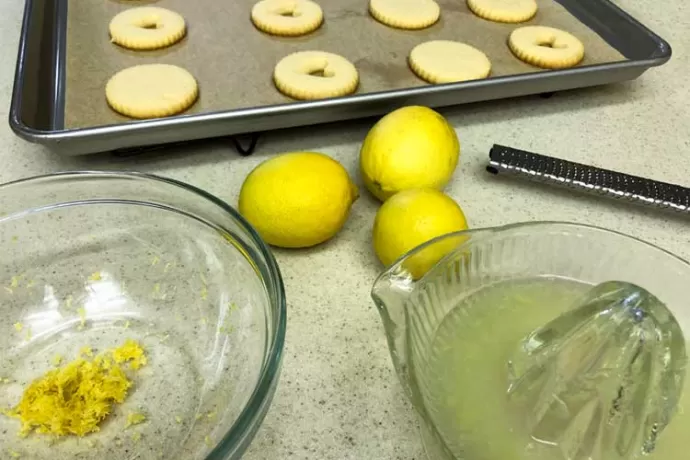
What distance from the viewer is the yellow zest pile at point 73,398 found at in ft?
1.71

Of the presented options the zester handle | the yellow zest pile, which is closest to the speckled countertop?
the zester handle

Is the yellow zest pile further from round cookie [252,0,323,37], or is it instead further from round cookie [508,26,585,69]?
round cookie [508,26,585,69]

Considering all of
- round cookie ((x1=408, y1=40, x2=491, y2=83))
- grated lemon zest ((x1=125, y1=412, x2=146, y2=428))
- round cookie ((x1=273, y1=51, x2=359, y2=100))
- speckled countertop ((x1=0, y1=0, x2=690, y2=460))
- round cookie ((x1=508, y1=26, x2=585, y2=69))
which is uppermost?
round cookie ((x1=508, y1=26, x2=585, y2=69))

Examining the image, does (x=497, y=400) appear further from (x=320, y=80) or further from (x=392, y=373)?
(x=320, y=80)

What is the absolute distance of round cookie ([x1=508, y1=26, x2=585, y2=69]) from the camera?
3.16 feet

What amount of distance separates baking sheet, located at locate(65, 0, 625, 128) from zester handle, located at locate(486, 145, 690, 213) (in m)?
0.23

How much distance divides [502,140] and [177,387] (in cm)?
56

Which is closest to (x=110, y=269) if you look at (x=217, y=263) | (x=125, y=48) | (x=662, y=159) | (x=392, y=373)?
(x=217, y=263)

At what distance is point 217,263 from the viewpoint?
621 mm

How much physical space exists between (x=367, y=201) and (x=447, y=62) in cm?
31

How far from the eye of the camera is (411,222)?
0.60 m

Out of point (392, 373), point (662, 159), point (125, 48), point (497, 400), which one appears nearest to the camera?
point (497, 400)

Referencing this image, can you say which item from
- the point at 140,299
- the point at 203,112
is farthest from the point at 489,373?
the point at 203,112

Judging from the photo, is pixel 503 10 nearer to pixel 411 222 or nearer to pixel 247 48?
pixel 247 48
